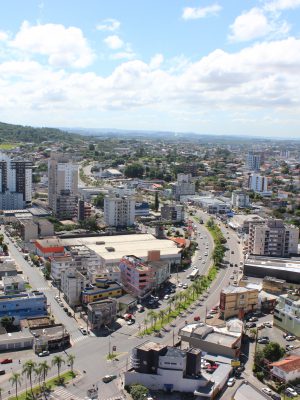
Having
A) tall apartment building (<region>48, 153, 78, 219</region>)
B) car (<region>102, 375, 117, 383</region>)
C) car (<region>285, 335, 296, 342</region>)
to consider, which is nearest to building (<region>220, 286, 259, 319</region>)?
car (<region>285, 335, 296, 342</region>)

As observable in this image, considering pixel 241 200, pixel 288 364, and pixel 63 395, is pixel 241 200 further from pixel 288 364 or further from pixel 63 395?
pixel 63 395

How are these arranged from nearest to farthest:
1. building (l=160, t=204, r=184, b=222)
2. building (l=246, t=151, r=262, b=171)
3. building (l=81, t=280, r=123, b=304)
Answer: building (l=81, t=280, r=123, b=304) → building (l=160, t=204, r=184, b=222) → building (l=246, t=151, r=262, b=171)

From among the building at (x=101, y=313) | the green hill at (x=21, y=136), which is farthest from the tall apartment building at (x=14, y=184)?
the green hill at (x=21, y=136)

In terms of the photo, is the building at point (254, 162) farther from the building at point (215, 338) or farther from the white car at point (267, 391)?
the white car at point (267, 391)

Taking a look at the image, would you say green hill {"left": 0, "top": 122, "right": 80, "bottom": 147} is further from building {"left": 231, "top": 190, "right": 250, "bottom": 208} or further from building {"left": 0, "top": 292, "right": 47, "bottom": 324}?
building {"left": 0, "top": 292, "right": 47, "bottom": 324}

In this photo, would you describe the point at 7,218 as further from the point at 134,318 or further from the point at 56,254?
the point at 134,318

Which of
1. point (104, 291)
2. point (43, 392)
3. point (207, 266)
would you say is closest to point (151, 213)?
point (207, 266)
